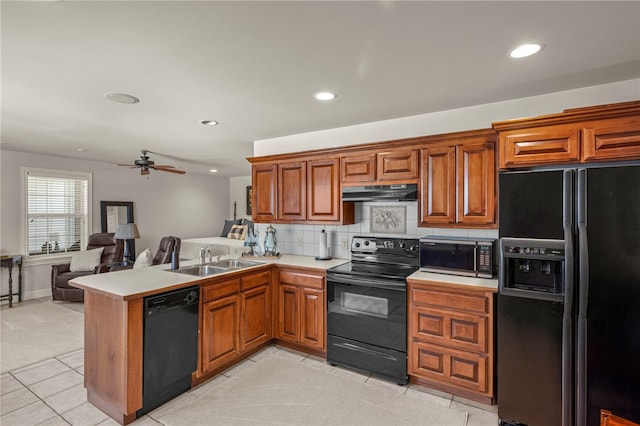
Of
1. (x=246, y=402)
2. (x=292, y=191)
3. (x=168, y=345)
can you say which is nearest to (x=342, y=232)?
(x=292, y=191)

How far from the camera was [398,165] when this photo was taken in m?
3.09

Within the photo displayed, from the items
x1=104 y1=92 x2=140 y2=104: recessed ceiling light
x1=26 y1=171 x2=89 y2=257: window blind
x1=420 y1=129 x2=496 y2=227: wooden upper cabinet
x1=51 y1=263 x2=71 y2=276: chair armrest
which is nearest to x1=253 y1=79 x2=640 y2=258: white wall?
x1=420 y1=129 x2=496 y2=227: wooden upper cabinet

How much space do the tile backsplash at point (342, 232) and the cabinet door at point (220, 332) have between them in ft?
4.06

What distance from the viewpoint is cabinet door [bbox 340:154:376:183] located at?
323cm

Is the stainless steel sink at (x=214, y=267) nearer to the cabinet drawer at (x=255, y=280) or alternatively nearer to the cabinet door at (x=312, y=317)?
the cabinet drawer at (x=255, y=280)

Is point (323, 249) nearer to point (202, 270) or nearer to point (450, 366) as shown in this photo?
point (202, 270)

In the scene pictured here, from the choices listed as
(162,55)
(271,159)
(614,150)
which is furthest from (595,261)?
(271,159)

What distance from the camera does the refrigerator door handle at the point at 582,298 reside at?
191 cm

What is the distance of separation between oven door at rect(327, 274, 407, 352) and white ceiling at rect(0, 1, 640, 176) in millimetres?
1572

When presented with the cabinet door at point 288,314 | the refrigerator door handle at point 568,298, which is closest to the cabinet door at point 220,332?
the cabinet door at point 288,314

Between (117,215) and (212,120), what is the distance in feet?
13.9

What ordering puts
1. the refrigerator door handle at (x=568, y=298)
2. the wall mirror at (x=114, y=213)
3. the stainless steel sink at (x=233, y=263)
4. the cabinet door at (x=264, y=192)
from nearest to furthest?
the refrigerator door handle at (x=568, y=298) < the stainless steel sink at (x=233, y=263) < the cabinet door at (x=264, y=192) < the wall mirror at (x=114, y=213)

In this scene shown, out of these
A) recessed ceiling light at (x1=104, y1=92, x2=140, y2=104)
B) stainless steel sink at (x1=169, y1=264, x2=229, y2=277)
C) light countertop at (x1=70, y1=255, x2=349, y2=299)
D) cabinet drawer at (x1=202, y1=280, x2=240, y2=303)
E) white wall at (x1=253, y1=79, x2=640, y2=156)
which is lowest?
cabinet drawer at (x1=202, y1=280, x2=240, y2=303)

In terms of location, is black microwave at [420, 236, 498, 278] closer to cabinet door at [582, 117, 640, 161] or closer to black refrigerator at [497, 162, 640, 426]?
black refrigerator at [497, 162, 640, 426]
